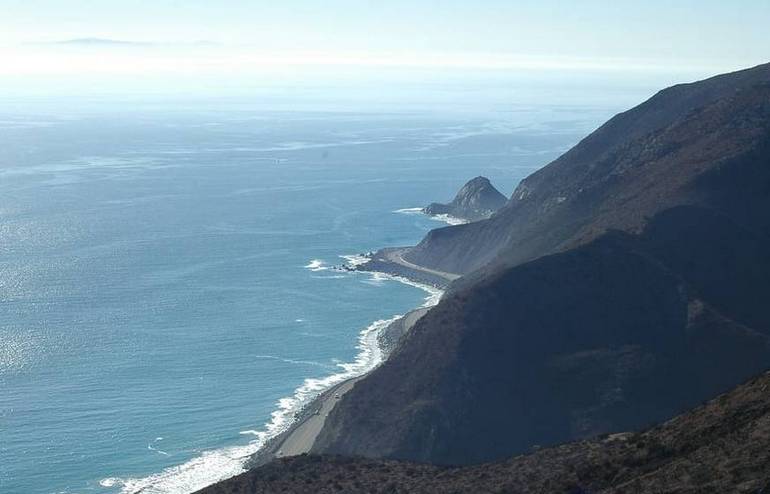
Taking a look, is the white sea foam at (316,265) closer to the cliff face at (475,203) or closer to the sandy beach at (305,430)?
the cliff face at (475,203)

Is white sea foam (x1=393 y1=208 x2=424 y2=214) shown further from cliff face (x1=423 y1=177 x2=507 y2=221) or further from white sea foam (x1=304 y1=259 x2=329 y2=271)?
white sea foam (x1=304 y1=259 x2=329 y2=271)

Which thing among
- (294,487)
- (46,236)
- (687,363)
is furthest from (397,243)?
(294,487)

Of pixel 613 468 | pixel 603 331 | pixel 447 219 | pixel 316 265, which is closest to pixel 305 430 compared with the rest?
pixel 603 331

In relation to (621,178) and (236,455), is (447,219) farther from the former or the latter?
(236,455)

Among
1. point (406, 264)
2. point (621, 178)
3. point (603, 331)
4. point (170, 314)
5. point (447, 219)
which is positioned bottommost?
point (170, 314)

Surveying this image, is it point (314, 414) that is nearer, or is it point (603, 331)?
point (603, 331)
